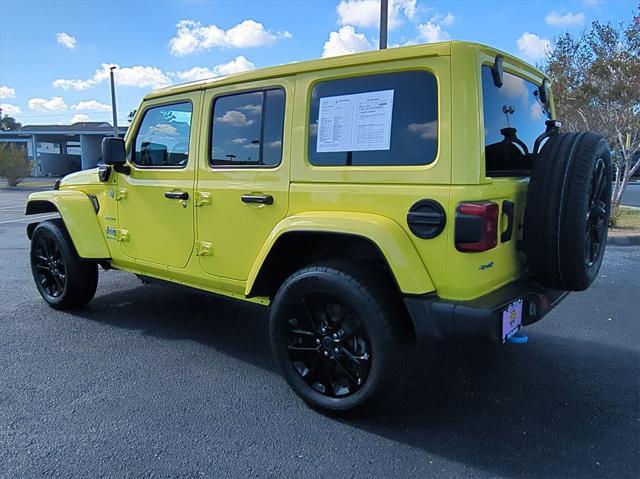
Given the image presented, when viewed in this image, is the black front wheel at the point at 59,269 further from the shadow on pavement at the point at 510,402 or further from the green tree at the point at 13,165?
the green tree at the point at 13,165

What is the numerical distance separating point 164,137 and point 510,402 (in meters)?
3.15

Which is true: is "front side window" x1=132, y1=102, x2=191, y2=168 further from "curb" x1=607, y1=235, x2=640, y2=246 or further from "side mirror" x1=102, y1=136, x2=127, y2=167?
"curb" x1=607, y1=235, x2=640, y2=246

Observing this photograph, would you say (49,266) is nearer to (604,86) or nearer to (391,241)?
(391,241)

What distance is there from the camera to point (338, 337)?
283 cm

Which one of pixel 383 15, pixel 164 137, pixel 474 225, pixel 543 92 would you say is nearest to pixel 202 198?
pixel 164 137

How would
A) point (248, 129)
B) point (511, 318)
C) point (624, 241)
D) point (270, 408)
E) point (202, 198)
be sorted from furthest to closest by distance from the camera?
point (624, 241) → point (202, 198) → point (248, 129) → point (270, 408) → point (511, 318)

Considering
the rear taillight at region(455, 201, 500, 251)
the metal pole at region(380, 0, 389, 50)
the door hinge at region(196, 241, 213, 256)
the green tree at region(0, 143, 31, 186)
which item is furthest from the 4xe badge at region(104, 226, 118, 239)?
the green tree at region(0, 143, 31, 186)

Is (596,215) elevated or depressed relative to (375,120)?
depressed

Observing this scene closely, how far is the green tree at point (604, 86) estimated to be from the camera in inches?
367

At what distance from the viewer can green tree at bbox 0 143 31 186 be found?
90.7ft

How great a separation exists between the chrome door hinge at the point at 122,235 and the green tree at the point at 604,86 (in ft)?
31.0

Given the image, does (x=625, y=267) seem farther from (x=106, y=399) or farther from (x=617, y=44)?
(x=106, y=399)

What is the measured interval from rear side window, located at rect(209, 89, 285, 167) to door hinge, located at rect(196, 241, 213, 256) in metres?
0.58

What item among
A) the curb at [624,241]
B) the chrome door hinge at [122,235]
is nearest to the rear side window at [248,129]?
the chrome door hinge at [122,235]
